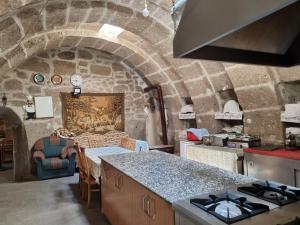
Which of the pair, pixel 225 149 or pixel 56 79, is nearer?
pixel 225 149

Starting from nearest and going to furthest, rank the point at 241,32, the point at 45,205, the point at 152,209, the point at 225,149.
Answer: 1. the point at 241,32
2. the point at 152,209
3. the point at 225,149
4. the point at 45,205

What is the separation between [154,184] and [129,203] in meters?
0.55

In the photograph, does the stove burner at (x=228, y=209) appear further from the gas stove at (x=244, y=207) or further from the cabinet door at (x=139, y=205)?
the cabinet door at (x=139, y=205)

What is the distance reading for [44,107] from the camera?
571cm

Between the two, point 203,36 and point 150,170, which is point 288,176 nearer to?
point 150,170

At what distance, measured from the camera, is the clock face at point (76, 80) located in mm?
6062

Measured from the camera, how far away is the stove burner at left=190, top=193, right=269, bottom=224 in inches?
42.6

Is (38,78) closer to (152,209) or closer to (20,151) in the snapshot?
(20,151)

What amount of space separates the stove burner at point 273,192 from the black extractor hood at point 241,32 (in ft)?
2.81

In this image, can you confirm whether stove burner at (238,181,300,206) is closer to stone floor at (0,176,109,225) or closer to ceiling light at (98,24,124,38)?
stone floor at (0,176,109,225)

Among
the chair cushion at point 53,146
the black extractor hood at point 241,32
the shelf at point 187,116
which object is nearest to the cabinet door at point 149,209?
the black extractor hood at point 241,32

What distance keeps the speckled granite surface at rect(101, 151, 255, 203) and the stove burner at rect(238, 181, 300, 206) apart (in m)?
0.16

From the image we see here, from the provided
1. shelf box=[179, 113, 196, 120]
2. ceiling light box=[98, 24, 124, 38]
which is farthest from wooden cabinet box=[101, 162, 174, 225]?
ceiling light box=[98, 24, 124, 38]

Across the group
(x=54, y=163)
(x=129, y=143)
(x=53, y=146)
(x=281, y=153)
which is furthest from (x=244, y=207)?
(x=53, y=146)
